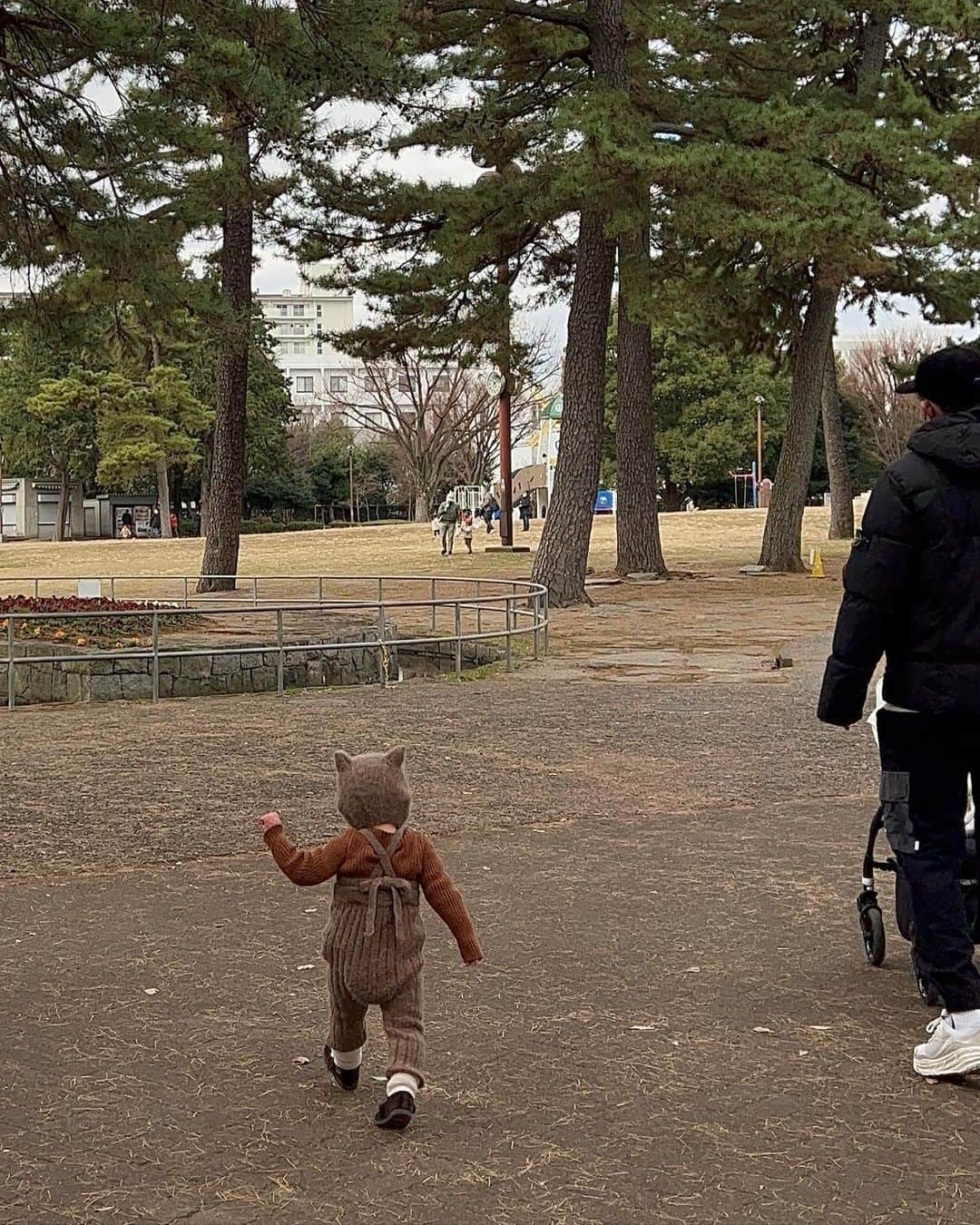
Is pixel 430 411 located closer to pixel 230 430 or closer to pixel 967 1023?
pixel 230 430

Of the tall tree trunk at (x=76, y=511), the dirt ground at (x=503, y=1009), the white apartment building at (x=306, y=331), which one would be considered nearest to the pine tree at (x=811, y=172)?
the dirt ground at (x=503, y=1009)

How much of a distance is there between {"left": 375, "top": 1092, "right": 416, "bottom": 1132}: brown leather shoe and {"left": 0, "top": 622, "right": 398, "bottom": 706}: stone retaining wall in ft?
31.6

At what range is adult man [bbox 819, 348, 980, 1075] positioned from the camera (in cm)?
374

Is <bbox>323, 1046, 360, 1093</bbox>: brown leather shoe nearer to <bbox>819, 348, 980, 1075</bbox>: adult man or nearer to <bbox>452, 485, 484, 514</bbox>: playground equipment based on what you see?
<bbox>819, 348, 980, 1075</bbox>: adult man

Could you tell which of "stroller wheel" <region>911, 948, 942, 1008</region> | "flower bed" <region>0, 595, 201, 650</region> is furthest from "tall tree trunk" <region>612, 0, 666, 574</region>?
"stroller wheel" <region>911, 948, 942, 1008</region>

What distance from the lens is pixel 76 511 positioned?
6831cm

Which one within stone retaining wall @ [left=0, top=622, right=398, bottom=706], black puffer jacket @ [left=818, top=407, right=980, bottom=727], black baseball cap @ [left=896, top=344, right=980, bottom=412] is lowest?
stone retaining wall @ [left=0, top=622, right=398, bottom=706]

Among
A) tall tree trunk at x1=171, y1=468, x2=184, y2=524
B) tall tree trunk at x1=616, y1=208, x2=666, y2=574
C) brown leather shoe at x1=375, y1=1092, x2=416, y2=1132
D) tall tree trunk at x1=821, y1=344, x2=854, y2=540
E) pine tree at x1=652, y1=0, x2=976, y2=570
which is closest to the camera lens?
brown leather shoe at x1=375, y1=1092, x2=416, y2=1132

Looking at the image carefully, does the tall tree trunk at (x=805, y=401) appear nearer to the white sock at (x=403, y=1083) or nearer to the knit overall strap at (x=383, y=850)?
the knit overall strap at (x=383, y=850)

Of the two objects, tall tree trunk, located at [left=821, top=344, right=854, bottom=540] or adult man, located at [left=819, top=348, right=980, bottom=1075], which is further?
tall tree trunk, located at [left=821, top=344, right=854, bottom=540]

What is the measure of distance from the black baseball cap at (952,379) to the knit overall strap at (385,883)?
5.89 feet

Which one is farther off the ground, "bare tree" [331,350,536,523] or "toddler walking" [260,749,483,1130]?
"bare tree" [331,350,536,523]

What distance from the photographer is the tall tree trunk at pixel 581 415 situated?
20.9m

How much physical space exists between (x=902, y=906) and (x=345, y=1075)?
163 cm
